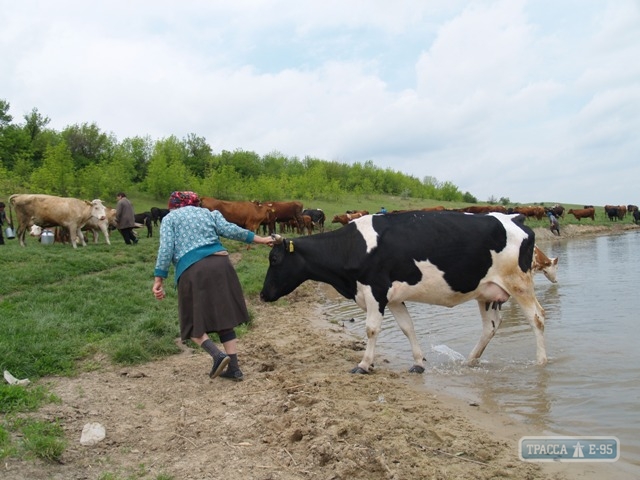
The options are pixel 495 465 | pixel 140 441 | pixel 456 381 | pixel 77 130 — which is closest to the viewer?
pixel 495 465

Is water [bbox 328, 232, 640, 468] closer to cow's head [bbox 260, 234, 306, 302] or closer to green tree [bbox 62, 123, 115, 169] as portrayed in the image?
cow's head [bbox 260, 234, 306, 302]

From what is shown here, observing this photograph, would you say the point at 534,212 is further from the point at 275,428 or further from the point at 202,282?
the point at 275,428

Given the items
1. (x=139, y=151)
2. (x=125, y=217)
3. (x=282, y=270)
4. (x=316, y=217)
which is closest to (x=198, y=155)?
(x=139, y=151)

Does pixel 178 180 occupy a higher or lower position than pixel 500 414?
higher

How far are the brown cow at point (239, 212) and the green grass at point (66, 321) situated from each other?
6.80m

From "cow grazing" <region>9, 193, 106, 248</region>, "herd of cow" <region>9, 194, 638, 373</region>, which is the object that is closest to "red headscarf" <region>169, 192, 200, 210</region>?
"herd of cow" <region>9, 194, 638, 373</region>

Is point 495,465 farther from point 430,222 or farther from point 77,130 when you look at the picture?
point 77,130

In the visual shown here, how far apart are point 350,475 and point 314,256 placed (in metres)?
4.19

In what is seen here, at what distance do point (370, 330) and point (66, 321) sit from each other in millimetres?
4611

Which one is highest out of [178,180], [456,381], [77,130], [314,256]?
[77,130]

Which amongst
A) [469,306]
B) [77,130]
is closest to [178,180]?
[77,130]

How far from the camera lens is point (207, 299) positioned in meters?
6.10

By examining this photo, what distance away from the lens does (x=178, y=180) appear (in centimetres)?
4684

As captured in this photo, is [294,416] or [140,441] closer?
[140,441]
